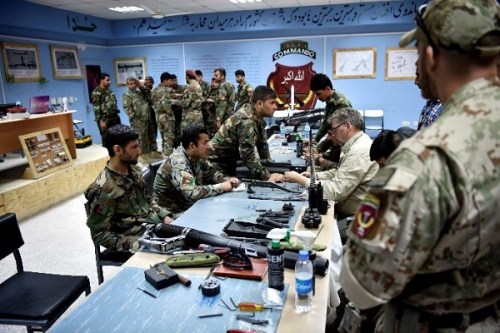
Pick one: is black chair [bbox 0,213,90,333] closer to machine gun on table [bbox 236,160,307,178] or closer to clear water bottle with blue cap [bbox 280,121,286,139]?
machine gun on table [bbox 236,160,307,178]

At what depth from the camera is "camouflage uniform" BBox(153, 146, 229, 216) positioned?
2746 mm

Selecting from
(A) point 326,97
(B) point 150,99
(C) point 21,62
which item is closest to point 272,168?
(A) point 326,97

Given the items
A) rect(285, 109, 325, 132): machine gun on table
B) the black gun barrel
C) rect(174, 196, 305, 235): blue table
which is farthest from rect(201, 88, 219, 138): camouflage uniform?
the black gun barrel

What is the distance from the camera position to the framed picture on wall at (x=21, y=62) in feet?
22.0

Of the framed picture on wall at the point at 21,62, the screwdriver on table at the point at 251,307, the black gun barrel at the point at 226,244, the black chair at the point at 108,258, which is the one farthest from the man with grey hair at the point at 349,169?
the framed picture on wall at the point at 21,62

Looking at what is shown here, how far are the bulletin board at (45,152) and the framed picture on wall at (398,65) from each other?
21.3 feet

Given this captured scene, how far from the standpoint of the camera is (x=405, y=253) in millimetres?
816

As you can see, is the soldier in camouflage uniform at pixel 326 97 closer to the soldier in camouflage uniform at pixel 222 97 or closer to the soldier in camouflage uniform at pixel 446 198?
the soldier in camouflage uniform at pixel 446 198

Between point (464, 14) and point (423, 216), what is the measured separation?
0.45 meters

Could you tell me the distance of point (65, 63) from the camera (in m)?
8.09

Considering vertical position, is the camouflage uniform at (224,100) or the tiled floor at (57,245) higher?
the camouflage uniform at (224,100)

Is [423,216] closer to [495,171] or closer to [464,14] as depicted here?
[495,171]

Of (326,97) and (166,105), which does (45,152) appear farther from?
(326,97)

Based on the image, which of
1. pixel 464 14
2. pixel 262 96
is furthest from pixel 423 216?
pixel 262 96
